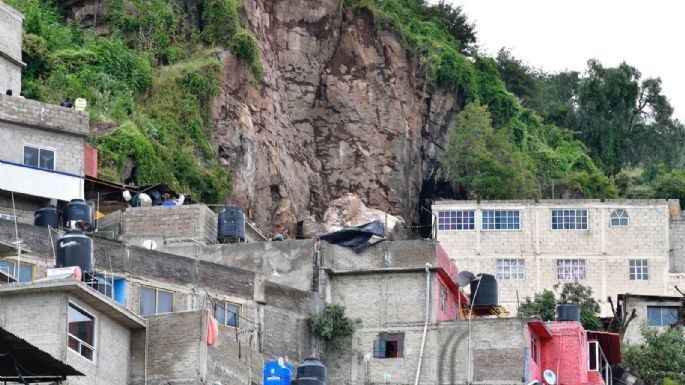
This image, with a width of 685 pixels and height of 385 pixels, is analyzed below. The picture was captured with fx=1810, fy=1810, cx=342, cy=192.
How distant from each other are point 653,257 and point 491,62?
17720 mm

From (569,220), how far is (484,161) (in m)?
6.05

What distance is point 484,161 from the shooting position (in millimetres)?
74625

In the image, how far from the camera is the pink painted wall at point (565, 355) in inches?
2047

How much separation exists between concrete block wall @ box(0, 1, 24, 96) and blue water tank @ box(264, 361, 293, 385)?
760 inches

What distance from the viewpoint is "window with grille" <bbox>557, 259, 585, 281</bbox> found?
69.2 m

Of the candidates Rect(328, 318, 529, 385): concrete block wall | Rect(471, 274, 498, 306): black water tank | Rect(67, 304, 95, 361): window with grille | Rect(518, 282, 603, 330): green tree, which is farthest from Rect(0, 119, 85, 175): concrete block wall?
Rect(67, 304, 95, 361): window with grille

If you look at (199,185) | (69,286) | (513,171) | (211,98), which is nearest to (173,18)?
(211,98)

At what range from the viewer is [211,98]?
67875 mm

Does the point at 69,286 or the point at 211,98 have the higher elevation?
the point at 211,98

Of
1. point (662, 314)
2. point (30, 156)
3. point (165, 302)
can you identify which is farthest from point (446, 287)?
point (662, 314)

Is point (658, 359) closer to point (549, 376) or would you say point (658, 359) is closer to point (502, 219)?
point (549, 376)

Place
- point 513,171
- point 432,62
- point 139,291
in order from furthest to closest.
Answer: point 432,62 < point 513,171 < point 139,291

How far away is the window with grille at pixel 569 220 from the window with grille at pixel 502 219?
144 centimetres

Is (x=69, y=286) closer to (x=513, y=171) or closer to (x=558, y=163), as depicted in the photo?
(x=513, y=171)
